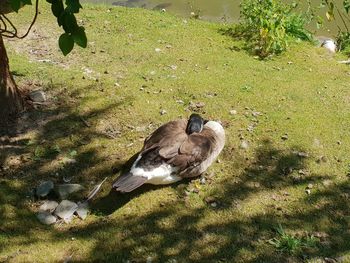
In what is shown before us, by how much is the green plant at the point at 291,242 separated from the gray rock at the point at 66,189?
210cm

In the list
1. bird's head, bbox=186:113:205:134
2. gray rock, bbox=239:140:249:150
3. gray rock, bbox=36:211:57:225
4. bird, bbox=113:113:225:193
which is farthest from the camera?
gray rock, bbox=239:140:249:150

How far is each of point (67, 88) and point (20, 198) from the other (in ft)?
7.26

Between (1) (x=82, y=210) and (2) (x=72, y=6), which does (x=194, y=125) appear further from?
(2) (x=72, y=6)

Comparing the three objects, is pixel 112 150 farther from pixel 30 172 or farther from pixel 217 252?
pixel 217 252

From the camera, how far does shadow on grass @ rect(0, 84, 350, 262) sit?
4461mm

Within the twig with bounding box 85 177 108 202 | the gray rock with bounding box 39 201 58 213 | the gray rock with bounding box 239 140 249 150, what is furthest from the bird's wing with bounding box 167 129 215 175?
the gray rock with bounding box 39 201 58 213

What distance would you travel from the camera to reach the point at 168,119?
6.30 meters

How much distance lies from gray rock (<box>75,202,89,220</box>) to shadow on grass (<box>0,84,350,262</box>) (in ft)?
0.28

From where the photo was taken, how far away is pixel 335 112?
6.75 m

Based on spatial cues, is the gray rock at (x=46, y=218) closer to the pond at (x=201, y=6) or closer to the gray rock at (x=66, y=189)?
the gray rock at (x=66, y=189)

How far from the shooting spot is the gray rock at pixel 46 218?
4.73 meters

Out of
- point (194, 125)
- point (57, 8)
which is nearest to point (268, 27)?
point (194, 125)

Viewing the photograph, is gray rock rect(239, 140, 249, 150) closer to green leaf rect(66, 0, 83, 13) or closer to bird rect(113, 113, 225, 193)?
→ bird rect(113, 113, 225, 193)

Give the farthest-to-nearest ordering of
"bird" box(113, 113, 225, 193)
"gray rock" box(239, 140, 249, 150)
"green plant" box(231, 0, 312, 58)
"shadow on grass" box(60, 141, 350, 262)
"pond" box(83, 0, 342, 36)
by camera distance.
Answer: "pond" box(83, 0, 342, 36)
"green plant" box(231, 0, 312, 58)
"gray rock" box(239, 140, 249, 150)
"bird" box(113, 113, 225, 193)
"shadow on grass" box(60, 141, 350, 262)
